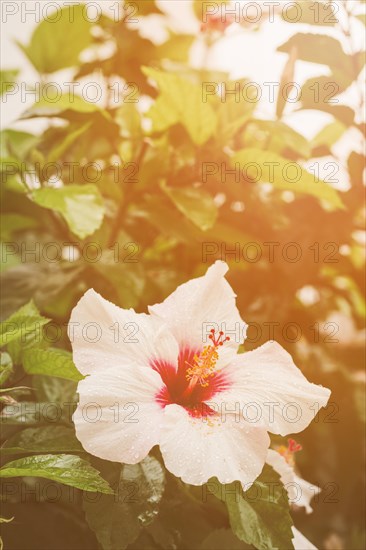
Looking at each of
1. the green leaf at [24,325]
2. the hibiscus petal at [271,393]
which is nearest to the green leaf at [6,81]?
the green leaf at [24,325]

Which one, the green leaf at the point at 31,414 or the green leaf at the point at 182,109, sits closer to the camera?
the green leaf at the point at 31,414

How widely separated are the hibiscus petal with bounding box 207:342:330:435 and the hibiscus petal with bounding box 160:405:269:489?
0.02 metres

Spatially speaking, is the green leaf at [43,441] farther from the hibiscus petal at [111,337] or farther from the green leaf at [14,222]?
the green leaf at [14,222]

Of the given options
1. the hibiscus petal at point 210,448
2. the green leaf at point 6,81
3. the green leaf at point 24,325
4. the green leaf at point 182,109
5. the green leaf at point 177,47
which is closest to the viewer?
the hibiscus petal at point 210,448

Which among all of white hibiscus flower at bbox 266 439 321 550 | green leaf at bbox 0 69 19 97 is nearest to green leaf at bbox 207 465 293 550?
white hibiscus flower at bbox 266 439 321 550

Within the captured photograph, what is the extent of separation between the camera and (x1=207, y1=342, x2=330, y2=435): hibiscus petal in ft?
2.12

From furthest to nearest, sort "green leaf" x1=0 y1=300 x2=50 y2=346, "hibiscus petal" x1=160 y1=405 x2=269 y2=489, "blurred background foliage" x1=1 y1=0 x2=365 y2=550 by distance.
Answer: "blurred background foliage" x1=1 y1=0 x2=365 y2=550
"green leaf" x1=0 y1=300 x2=50 y2=346
"hibiscus petal" x1=160 y1=405 x2=269 y2=489

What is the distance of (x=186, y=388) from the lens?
0.73 meters

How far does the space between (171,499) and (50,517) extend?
0.48 ft

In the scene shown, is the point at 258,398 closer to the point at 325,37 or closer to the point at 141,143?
the point at 141,143

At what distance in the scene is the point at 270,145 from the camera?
1130 mm

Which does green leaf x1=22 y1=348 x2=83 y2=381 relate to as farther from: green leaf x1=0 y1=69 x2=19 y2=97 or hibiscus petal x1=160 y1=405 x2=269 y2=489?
green leaf x1=0 y1=69 x2=19 y2=97

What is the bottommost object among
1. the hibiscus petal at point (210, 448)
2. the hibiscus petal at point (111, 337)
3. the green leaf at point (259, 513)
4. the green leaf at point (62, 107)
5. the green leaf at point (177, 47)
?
the green leaf at point (259, 513)

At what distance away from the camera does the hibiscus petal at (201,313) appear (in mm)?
747
